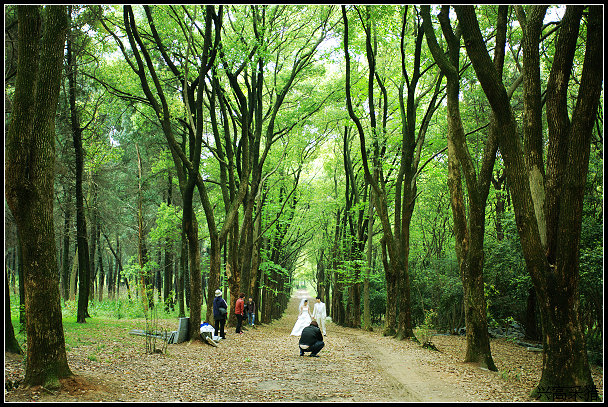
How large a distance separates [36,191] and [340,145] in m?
22.2

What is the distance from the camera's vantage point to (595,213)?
13.6m

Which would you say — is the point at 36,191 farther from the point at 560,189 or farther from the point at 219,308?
the point at 219,308

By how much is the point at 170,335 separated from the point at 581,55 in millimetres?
14228

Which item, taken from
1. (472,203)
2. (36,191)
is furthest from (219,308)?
(36,191)

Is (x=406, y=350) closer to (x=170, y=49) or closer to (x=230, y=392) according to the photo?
(x=230, y=392)

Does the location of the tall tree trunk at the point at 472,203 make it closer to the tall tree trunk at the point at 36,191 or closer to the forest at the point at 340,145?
the forest at the point at 340,145

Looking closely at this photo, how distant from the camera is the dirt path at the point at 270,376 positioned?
21.4 feet

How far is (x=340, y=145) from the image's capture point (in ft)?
88.9

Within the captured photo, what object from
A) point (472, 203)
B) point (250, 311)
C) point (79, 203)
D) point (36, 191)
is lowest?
point (250, 311)

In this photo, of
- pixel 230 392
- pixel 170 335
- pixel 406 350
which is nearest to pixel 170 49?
pixel 170 335

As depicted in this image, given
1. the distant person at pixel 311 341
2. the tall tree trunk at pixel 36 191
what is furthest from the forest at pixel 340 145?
the distant person at pixel 311 341

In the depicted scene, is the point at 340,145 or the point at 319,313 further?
the point at 340,145

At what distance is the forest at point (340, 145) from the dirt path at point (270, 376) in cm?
73

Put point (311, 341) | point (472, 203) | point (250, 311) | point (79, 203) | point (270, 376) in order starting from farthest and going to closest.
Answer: point (250, 311) → point (79, 203) → point (311, 341) → point (472, 203) → point (270, 376)
